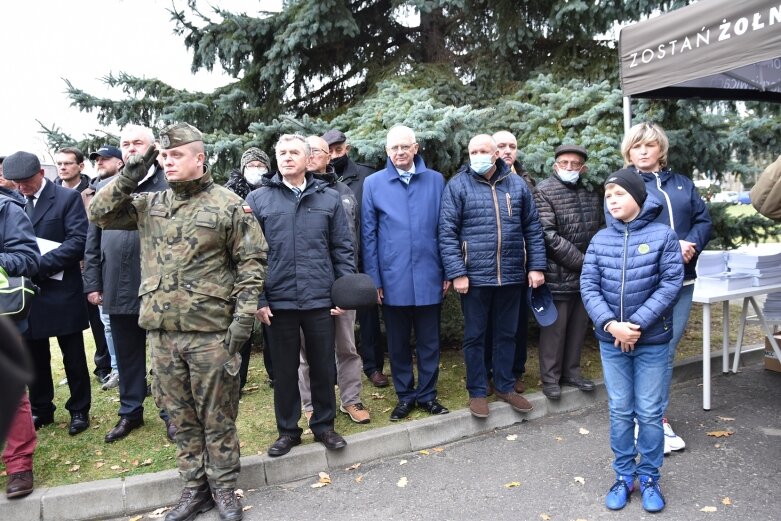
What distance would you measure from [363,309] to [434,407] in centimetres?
126

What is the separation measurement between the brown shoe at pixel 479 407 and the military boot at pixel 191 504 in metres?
2.06

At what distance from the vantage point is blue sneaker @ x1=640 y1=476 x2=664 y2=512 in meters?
3.53

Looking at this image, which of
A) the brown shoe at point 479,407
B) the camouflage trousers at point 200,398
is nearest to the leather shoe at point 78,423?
the camouflage trousers at point 200,398

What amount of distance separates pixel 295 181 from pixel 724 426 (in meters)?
3.79

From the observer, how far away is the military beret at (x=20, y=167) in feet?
15.4

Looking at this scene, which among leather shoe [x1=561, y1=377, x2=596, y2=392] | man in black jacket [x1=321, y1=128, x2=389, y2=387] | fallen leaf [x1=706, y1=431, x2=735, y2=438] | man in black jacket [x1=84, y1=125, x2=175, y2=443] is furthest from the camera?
man in black jacket [x1=321, y1=128, x2=389, y2=387]

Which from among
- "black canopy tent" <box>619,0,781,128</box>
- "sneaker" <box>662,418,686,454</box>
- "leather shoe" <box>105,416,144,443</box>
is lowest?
"sneaker" <box>662,418,686,454</box>

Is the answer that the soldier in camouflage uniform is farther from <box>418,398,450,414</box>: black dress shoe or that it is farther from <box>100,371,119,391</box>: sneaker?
<box>100,371,119,391</box>: sneaker

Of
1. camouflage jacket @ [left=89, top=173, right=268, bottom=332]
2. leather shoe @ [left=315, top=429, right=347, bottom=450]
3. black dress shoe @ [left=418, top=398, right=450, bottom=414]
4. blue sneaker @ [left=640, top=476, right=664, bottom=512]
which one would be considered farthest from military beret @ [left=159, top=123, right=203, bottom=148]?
blue sneaker @ [left=640, top=476, right=664, bottom=512]

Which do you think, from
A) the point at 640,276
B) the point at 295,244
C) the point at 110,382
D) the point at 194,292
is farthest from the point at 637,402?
the point at 110,382

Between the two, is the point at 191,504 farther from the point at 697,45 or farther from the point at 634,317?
the point at 697,45

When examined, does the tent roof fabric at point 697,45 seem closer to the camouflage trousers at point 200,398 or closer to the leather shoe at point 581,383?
the leather shoe at point 581,383

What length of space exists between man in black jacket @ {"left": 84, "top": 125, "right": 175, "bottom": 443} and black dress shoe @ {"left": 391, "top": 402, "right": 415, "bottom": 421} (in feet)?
5.49

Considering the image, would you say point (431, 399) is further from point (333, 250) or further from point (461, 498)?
point (333, 250)
